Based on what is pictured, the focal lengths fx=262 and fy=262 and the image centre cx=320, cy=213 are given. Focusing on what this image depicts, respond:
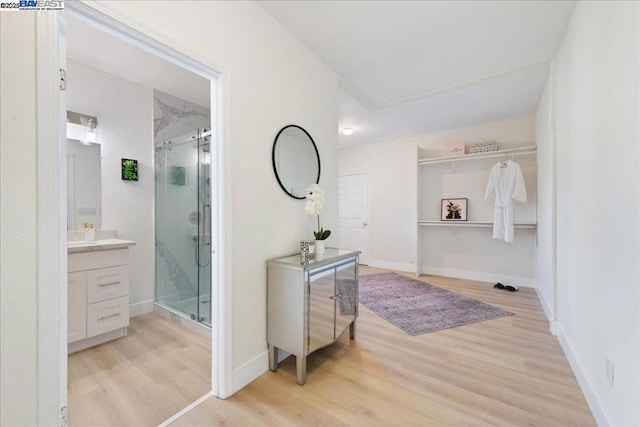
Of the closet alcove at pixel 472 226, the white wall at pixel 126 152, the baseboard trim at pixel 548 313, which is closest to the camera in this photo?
the baseboard trim at pixel 548 313

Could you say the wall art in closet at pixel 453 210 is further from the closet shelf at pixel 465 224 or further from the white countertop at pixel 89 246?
the white countertop at pixel 89 246

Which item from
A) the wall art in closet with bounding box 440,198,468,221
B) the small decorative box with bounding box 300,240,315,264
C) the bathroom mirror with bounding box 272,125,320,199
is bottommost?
the small decorative box with bounding box 300,240,315,264

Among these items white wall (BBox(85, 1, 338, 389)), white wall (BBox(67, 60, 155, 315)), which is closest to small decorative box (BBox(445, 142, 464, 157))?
white wall (BBox(85, 1, 338, 389))

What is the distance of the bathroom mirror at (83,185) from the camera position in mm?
2566

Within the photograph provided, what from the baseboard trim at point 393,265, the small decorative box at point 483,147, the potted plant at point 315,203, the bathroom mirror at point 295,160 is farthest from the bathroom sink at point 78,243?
the small decorative box at point 483,147

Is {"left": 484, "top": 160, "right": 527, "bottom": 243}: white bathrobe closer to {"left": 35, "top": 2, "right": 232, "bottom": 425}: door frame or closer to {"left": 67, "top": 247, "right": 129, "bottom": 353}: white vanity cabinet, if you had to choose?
{"left": 35, "top": 2, "right": 232, "bottom": 425}: door frame

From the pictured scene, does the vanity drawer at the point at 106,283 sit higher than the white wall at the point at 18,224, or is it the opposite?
the white wall at the point at 18,224

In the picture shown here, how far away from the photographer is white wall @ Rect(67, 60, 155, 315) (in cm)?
268

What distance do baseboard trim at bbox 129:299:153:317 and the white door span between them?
4.03 m

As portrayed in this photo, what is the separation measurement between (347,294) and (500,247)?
11.3 ft

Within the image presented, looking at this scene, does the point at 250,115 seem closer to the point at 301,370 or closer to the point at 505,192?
the point at 301,370

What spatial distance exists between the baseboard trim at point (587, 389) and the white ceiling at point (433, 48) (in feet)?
8.45

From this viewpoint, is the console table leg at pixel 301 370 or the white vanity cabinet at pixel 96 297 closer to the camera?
the console table leg at pixel 301 370

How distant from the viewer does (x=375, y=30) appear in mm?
2178
